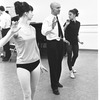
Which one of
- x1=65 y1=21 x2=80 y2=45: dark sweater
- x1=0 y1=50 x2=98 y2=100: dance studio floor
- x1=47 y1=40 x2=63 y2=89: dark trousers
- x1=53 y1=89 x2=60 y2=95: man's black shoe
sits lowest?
x1=0 y1=50 x2=98 y2=100: dance studio floor

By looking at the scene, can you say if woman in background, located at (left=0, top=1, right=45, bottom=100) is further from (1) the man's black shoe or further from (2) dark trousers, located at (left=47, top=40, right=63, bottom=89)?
(1) the man's black shoe

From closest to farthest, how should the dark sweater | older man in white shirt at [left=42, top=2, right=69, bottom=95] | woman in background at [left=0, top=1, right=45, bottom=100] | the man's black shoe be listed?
woman in background at [left=0, top=1, right=45, bottom=100], older man in white shirt at [left=42, top=2, right=69, bottom=95], the man's black shoe, the dark sweater

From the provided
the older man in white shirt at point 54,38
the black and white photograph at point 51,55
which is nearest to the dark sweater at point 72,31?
the black and white photograph at point 51,55

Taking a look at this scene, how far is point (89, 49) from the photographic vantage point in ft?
23.1

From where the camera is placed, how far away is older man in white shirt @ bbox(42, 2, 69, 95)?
3091mm

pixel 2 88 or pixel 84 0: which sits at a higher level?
pixel 84 0

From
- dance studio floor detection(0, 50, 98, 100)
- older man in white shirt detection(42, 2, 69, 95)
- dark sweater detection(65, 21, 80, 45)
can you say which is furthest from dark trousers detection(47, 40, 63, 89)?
dark sweater detection(65, 21, 80, 45)

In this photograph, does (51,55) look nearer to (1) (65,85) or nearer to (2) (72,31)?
(1) (65,85)

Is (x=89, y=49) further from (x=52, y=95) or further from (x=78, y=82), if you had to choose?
(x=52, y=95)

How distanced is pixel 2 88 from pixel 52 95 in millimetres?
1027

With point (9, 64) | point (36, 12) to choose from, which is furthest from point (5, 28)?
point (36, 12)

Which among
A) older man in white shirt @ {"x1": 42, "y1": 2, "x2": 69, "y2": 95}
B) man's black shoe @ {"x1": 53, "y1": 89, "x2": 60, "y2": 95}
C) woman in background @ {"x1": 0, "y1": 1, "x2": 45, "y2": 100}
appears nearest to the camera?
woman in background @ {"x1": 0, "y1": 1, "x2": 45, "y2": 100}

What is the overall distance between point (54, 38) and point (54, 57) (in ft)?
1.04

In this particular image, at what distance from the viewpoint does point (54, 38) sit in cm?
313
